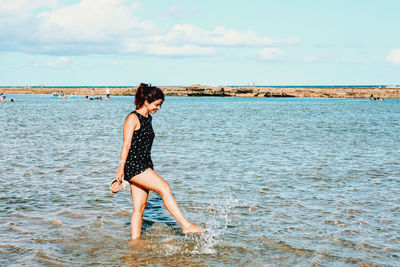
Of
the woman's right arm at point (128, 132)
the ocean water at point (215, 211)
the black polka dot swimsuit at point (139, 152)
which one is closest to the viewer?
the woman's right arm at point (128, 132)

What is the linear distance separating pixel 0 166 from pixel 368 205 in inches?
451

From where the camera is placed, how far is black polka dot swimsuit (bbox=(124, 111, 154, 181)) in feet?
21.1

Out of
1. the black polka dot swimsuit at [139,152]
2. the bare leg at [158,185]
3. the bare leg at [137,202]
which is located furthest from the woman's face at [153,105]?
the bare leg at [137,202]

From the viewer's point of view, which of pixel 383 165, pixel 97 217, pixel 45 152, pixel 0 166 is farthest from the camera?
pixel 45 152

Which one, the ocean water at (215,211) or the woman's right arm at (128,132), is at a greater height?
the woman's right arm at (128,132)

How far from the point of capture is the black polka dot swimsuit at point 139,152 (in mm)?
6426

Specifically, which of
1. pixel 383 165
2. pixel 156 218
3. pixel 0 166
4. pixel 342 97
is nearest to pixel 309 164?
pixel 383 165

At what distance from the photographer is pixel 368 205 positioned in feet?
31.4

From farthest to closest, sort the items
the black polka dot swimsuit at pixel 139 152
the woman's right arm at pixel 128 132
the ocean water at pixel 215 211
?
1. the ocean water at pixel 215 211
2. the black polka dot swimsuit at pixel 139 152
3. the woman's right arm at pixel 128 132

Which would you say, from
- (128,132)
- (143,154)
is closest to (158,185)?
(143,154)

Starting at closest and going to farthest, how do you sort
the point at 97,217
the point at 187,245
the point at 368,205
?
the point at 187,245, the point at 97,217, the point at 368,205

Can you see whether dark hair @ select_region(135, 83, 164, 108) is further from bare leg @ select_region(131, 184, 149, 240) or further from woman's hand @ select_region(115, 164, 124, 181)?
bare leg @ select_region(131, 184, 149, 240)

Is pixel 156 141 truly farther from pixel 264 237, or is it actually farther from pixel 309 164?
pixel 264 237

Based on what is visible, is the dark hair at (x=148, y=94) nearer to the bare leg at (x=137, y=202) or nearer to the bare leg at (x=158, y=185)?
the bare leg at (x=158, y=185)
